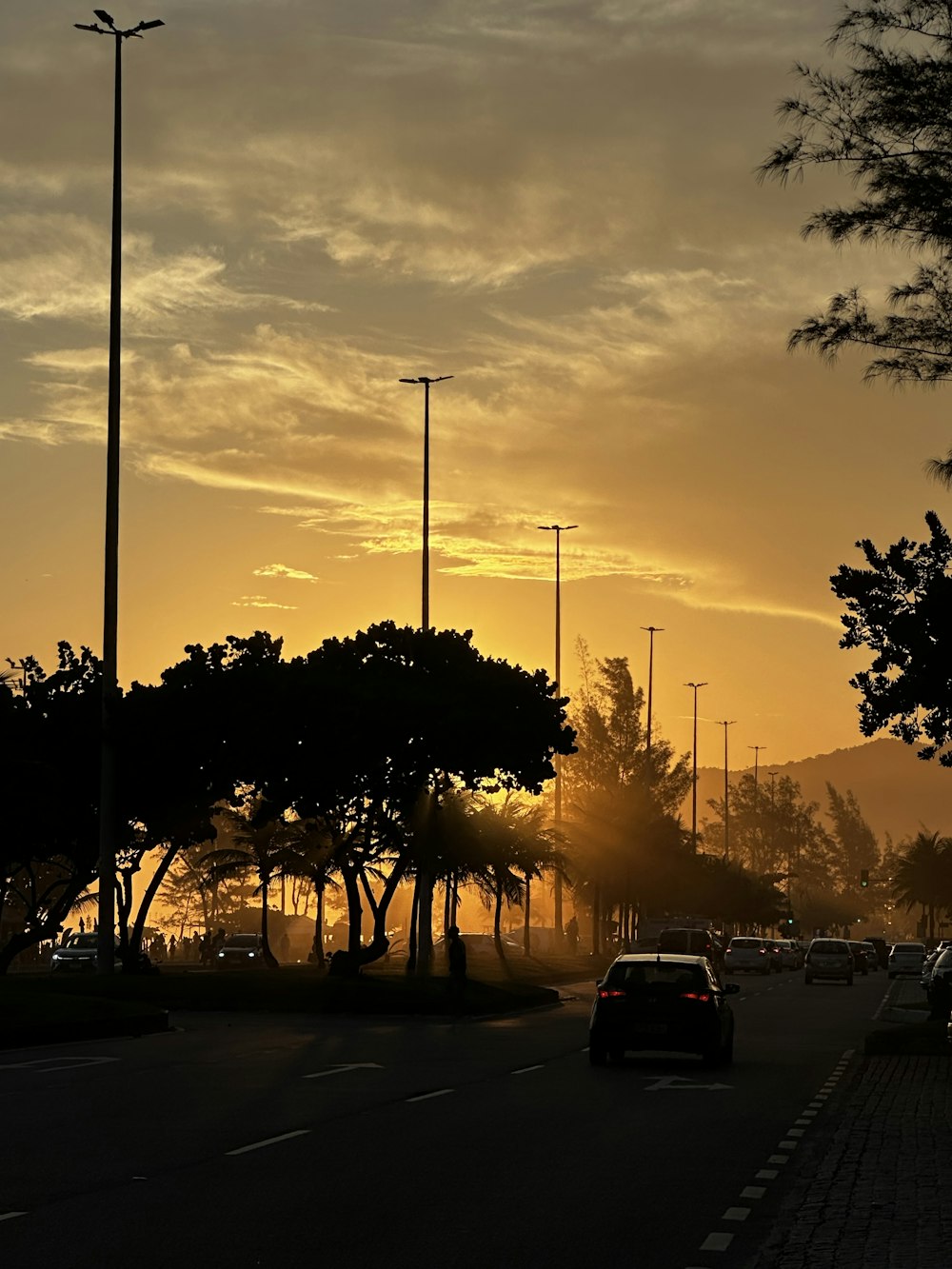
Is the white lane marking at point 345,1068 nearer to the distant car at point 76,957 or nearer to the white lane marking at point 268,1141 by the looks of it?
the white lane marking at point 268,1141

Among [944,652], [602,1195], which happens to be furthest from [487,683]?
[602,1195]

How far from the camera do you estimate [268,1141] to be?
15398 mm

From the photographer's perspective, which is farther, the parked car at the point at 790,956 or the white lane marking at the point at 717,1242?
Result: the parked car at the point at 790,956

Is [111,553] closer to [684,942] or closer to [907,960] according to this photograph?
[684,942]

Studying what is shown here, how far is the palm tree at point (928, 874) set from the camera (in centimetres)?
14175

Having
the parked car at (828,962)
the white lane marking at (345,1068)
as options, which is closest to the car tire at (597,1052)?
the white lane marking at (345,1068)

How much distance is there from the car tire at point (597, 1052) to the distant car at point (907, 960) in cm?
6426

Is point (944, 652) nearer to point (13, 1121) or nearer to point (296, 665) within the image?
point (13, 1121)

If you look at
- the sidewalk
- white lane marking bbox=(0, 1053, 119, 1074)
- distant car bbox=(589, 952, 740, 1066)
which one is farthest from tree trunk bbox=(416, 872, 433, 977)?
the sidewalk

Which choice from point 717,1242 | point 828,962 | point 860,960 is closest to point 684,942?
point 828,962

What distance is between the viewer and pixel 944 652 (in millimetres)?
26984

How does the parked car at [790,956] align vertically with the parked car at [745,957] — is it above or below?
below

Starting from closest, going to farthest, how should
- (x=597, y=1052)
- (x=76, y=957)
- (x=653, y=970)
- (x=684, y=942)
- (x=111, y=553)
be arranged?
(x=597, y=1052), (x=653, y=970), (x=111, y=553), (x=684, y=942), (x=76, y=957)

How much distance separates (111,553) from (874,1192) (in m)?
31.3
